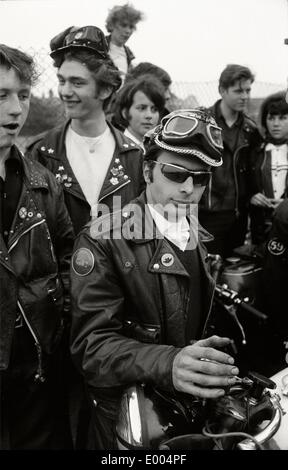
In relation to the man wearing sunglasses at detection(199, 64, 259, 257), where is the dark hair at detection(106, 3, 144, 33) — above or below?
above

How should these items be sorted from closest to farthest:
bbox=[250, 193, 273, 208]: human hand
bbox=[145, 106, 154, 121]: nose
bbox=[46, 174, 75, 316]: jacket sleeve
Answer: bbox=[46, 174, 75, 316]: jacket sleeve → bbox=[145, 106, 154, 121]: nose → bbox=[250, 193, 273, 208]: human hand

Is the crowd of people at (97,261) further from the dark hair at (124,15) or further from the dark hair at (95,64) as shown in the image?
the dark hair at (124,15)

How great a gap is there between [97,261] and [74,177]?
47.0 inches

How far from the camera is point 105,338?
5.06 ft

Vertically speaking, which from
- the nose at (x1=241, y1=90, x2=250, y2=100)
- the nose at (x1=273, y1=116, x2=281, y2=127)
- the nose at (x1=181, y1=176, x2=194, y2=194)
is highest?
the nose at (x1=241, y1=90, x2=250, y2=100)

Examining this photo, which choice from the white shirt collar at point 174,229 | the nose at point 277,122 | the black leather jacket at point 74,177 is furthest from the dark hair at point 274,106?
the white shirt collar at point 174,229

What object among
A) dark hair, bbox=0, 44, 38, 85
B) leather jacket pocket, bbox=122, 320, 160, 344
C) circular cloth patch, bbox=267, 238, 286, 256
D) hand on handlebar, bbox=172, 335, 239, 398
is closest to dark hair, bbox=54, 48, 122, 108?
dark hair, bbox=0, 44, 38, 85

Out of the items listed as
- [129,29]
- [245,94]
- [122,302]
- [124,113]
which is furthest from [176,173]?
[129,29]

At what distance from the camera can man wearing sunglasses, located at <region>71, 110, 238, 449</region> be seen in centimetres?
147

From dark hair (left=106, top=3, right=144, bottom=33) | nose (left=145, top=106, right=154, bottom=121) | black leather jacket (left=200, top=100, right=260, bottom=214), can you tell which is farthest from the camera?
dark hair (left=106, top=3, right=144, bottom=33)

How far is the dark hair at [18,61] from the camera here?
6.54 feet

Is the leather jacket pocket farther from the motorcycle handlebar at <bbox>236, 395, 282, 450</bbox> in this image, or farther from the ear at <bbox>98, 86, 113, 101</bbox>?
the ear at <bbox>98, 86, 113, 101</bbox>

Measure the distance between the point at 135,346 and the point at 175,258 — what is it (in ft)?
1.31

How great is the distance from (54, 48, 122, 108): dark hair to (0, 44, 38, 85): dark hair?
2.11 feet
